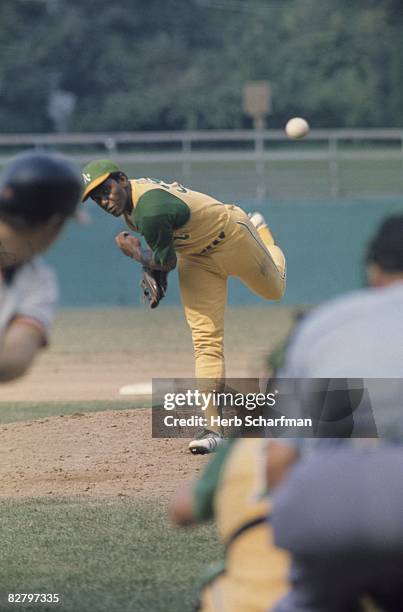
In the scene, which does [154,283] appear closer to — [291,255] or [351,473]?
[351,473]

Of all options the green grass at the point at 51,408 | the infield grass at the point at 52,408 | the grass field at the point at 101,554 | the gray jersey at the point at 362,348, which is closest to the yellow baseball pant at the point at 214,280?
the grass field at the point at 101,554

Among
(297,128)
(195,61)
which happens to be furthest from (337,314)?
(195,61)

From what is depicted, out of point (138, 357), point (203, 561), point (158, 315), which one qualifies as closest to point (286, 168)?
point (158, 315)

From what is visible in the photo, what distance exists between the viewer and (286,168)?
112 feet

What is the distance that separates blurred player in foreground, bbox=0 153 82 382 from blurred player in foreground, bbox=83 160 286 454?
438 centimetres

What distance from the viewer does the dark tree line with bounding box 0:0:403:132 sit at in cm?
4703

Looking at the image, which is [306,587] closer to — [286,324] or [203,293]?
[203,293]

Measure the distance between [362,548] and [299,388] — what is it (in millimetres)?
541

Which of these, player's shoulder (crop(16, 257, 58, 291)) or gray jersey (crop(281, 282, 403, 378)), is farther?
player's shoulder (crop(16, 257, 58, 291))

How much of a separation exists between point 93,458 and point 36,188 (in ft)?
16.5

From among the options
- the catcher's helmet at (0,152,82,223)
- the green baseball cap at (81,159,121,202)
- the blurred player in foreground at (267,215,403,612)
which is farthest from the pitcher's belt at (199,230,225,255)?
the blurred player in foreground at (267,215,403,612)

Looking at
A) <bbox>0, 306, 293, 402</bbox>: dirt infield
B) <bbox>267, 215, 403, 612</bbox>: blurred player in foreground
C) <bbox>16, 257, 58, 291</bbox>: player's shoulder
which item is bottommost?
<bbox>267, 215, 403, 612</bbox>: blurred player in foreground

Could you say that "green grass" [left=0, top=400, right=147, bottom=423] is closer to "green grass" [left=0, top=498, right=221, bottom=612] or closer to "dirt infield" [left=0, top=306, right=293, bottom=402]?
"dirt infield" [left=0, top=306, right=293, bottom=402]

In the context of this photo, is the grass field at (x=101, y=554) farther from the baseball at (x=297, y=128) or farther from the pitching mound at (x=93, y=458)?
the baseball at (x=297, y=128)
